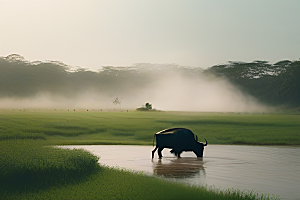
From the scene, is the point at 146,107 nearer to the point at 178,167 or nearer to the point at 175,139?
the point at 175,139

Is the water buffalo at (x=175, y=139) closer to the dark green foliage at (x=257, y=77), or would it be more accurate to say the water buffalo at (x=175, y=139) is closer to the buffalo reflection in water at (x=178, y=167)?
the buffalo reflection in water at (x=178, y=167)

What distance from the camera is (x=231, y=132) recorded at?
32.7 m

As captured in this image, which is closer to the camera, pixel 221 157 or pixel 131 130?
pixel 221 157

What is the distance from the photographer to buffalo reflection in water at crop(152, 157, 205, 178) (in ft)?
42.0

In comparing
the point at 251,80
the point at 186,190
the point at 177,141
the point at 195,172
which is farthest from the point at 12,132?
the point at 251,80

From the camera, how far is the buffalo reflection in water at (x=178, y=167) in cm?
1279

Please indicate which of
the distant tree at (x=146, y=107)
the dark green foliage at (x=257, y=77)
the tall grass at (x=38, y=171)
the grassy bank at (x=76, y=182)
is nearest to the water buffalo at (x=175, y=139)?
the grassy bank at (x=76, y=182)

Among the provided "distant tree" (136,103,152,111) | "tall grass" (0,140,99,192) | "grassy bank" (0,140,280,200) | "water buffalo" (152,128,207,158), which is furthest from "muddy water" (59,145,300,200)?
"distant tree" (136,103,152,111)

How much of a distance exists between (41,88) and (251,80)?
110263 mm

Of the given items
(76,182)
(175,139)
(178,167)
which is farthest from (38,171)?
(175,139)

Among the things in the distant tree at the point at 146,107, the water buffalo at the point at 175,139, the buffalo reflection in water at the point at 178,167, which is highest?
the distant tree at the point at 146,107

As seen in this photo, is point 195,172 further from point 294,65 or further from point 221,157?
point 294,65

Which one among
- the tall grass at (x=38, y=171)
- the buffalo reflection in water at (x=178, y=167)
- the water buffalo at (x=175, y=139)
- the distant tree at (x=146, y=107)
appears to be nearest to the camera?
the tall grass at (x=38, y=171)

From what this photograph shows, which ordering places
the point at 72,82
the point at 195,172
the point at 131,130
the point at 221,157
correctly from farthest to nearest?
the point at 72,82
the point at 131,130
the point at 221,157
the point at 195,172
